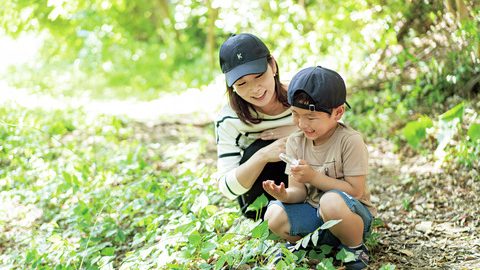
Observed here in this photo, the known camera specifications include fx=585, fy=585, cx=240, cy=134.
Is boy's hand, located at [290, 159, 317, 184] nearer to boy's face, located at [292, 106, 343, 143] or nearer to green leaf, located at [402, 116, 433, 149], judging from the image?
boy's face, located at [292, 106, 343, 143]

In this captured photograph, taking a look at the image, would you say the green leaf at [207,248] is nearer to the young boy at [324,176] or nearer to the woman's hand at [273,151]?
the young boy at [324,176]

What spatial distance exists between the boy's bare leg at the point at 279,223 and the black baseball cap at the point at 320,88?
48 cm

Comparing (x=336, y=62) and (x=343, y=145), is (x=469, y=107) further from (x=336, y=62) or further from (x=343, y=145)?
(x=343, y=145)

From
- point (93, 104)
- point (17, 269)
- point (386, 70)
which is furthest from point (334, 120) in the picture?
point (93, 104)

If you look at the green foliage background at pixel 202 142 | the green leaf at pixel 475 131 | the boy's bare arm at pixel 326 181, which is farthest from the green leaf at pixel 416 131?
the boy's bare arm at pixel 326 181

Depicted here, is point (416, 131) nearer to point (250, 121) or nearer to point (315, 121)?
point (250, 121)

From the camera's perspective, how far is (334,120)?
251 cm

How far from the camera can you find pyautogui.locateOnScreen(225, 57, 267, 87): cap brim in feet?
8.83

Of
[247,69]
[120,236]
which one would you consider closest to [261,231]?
[247,69]

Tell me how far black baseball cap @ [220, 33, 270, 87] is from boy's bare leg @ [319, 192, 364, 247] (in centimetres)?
70

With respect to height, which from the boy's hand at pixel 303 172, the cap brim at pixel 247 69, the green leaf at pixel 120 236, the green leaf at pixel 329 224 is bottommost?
the green leaf at pixel 120 236

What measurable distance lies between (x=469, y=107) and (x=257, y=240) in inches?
95.7

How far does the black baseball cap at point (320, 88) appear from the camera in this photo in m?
2.40

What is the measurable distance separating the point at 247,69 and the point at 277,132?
1.56ft
